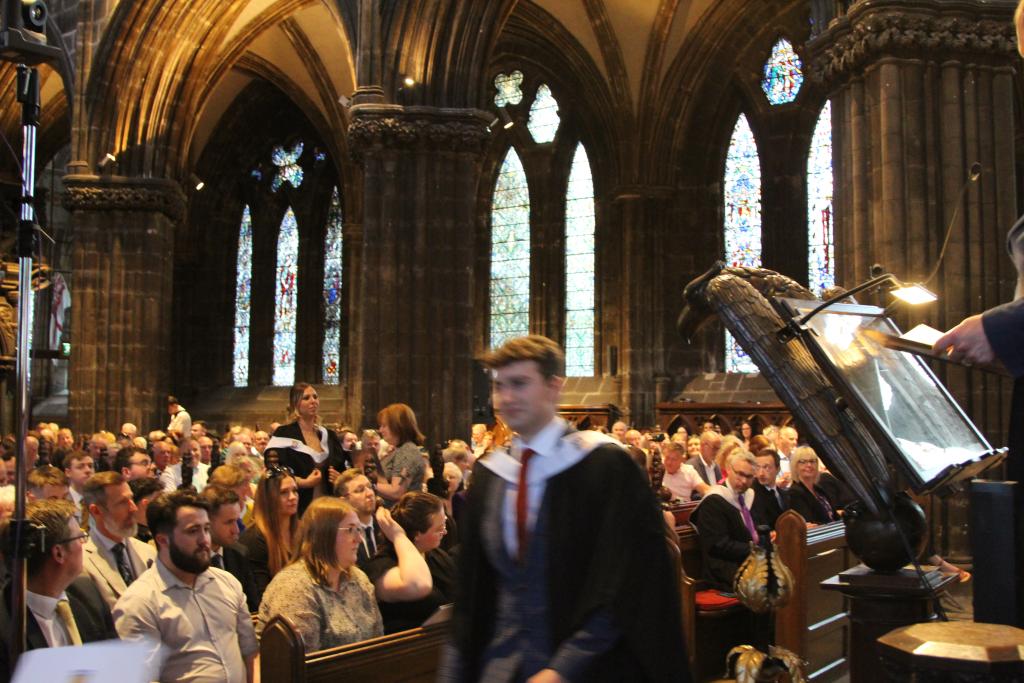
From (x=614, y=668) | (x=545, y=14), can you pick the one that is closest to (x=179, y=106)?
(x=545, y=14)

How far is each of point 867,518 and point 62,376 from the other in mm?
27199

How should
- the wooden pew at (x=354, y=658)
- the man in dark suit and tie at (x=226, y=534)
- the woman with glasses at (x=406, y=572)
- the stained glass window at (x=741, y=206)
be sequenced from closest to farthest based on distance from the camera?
the wooden pew at (x=354, y=658), the woman with glasses at (x=406, y=572), the man in dark suit and tie at (x=226, y=534), the stained glass window at (x=741, y=206)

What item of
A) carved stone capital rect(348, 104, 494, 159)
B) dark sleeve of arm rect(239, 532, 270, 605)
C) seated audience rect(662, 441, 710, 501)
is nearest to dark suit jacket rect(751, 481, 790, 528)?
seated audience rect(662, 441, 710, 501)

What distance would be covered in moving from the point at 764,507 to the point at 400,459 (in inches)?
99.7

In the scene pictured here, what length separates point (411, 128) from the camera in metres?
15.4

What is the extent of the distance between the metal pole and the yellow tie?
39 cm

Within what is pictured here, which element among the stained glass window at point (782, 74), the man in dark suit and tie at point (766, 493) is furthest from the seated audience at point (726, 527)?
the stained glass window at point (782, 74)

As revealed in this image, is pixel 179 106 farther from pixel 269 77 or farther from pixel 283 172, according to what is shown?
pixel 283 172

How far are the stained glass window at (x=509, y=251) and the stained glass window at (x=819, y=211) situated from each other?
20.4 ft

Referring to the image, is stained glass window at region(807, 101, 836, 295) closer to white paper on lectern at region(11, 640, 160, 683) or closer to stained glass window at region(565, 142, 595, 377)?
stained glass window at region(565, 142, 595, 377)

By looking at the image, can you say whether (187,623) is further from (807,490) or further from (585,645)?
(807,490)

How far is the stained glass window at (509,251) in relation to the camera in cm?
2481

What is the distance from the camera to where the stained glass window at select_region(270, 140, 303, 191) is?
2817cm

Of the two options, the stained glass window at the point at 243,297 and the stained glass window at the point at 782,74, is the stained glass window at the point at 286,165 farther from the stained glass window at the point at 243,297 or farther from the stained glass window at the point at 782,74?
the stained glass window at the point at 782,74
